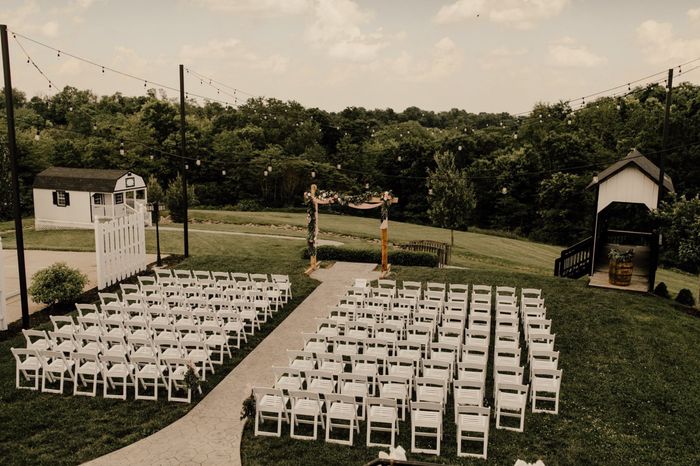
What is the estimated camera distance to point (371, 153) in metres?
60.7

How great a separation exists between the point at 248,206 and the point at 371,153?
14988 mm

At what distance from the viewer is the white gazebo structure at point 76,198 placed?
33.3 meters

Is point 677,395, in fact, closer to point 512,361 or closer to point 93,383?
point 512,361

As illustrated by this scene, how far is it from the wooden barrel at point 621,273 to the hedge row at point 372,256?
697cm

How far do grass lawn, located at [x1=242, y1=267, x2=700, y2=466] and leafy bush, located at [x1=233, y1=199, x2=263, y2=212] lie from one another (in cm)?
3754

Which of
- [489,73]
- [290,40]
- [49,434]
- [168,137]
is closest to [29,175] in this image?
[168,137]

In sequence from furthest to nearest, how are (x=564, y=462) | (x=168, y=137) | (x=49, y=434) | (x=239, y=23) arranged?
1. (x=168, y=137)
2. (x=239, y=23)
3. (x=49, y=434)
4. (x=564, y=462)

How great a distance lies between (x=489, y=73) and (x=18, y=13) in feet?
104

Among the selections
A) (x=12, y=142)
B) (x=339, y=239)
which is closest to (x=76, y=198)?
(x=339, y=239)

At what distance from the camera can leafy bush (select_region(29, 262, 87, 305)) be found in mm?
17484

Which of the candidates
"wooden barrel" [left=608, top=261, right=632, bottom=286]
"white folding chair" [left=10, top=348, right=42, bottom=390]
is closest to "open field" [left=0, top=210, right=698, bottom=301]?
"wooden barrel" [left=608, top=261, right=632, bottom=286]

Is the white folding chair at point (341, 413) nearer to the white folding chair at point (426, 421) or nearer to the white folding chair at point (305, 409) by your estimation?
the white folding chair at point (305, 409)

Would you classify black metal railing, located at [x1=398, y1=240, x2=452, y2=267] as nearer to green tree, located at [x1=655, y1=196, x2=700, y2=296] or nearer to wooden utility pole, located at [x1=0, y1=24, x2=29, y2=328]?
green tree, located at [x1=655, y1=196, x2=700, y2=296]

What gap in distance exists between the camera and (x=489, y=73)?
44719 mm
